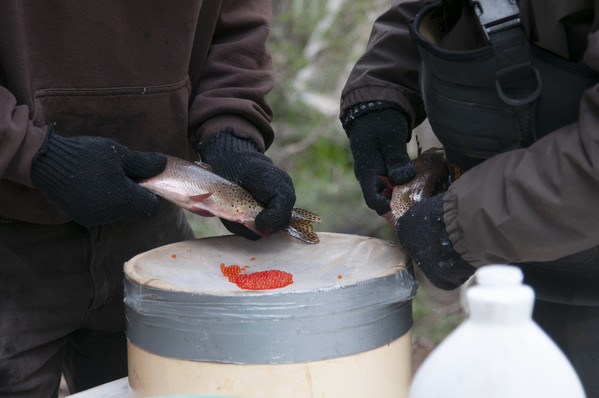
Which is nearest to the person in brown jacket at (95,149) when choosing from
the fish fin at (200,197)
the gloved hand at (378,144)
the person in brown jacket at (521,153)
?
the fish fin at (200,197)

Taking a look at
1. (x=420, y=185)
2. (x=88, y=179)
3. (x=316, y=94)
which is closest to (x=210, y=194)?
(x=88, y=179)

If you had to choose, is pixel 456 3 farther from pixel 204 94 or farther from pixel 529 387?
pixel 529 387

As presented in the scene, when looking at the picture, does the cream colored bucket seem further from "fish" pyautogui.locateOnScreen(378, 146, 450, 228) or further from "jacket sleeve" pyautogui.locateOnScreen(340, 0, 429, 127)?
"jacket sleeve" pyautogui.locateOnScreen(340, 0, 429, 127)

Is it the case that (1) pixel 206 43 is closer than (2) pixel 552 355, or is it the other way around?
(2) pixel 552 355

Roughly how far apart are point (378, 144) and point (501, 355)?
4.92 feet

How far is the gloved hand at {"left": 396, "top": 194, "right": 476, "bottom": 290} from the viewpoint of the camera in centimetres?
173

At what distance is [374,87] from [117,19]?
91 centimetres

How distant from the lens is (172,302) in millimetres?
1609

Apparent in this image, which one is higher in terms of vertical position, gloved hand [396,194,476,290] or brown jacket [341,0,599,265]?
brown jacket [341,0,599,265]

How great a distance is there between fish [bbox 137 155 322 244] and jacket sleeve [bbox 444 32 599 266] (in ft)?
2.33

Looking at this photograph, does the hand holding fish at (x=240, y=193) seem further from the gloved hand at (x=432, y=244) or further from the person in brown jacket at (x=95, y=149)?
the gloved hand at (x=432, y=244)

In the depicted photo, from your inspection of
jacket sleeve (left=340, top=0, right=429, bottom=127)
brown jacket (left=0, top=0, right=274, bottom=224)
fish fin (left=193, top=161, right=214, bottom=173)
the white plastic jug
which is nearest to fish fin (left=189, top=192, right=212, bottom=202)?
fish fin (left=193, top=161, right=214, bottom=173)

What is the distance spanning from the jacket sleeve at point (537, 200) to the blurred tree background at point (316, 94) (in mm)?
4606

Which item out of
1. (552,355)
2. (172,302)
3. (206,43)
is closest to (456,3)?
(206,43)
